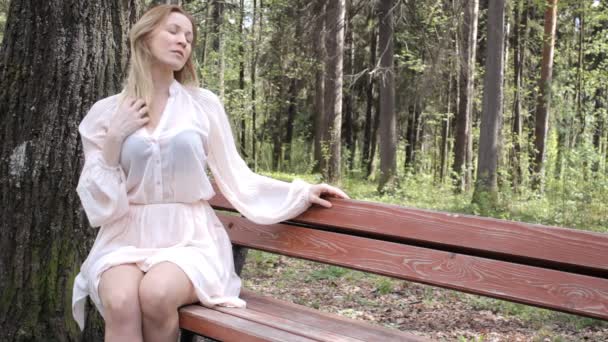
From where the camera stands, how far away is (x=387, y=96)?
599 inches

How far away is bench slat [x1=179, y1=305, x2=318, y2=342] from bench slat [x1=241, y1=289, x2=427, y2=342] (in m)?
0.25

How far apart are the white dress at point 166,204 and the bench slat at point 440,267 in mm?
180

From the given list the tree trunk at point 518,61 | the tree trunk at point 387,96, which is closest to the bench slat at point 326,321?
the tree trunk at point 387,96

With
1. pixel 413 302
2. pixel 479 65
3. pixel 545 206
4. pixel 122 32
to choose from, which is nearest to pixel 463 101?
pixel 545 206

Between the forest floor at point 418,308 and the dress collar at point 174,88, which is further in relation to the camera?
the forest floor at point 418,308

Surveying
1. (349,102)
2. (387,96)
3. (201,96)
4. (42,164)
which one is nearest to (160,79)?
(201,96)

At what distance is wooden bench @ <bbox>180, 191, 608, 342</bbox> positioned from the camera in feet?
7.09

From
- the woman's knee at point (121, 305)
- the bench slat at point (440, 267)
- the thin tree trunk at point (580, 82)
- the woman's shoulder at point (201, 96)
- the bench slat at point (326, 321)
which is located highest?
the thin tree trunk at point (580, 82)

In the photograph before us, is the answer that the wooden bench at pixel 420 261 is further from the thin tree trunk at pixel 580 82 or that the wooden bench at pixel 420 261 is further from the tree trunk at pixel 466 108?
the thin tree trunk at pixel 580 82

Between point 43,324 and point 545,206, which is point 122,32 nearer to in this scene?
point 43,324

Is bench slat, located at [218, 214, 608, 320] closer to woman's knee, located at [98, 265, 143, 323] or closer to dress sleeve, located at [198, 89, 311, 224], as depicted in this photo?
dress sleeve, located at [198, 89, 311, 224]

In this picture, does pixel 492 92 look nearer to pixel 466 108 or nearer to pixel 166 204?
pixel 466 108

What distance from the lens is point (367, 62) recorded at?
889 inches

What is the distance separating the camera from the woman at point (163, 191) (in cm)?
265
